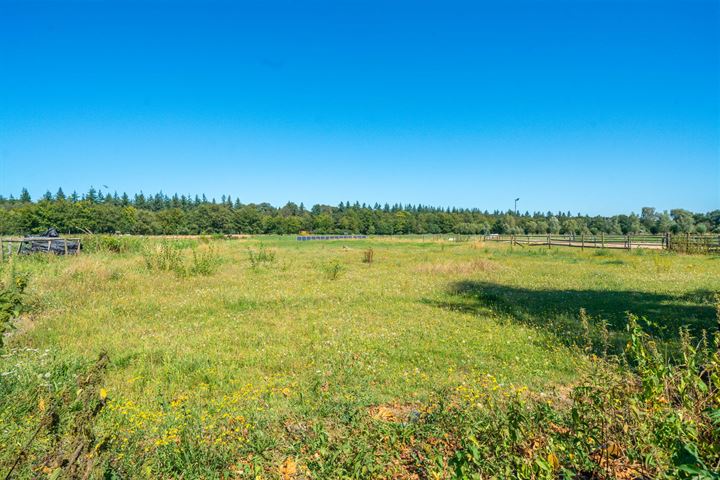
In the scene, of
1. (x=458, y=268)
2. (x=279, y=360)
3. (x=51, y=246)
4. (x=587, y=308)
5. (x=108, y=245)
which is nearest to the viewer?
(x=279, y=360)

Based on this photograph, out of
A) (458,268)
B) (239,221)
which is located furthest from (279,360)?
(239,221)

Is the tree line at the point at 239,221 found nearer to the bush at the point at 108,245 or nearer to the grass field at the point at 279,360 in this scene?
the bush at the point at 108,245

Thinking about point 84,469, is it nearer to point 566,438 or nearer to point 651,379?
point 566,438

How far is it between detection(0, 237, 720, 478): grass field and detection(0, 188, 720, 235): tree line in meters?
51.8

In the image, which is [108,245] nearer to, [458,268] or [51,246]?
[51,246]

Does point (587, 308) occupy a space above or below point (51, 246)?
below

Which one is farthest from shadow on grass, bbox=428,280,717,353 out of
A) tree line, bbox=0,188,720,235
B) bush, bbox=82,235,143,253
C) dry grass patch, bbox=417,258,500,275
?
tree line, bbox=0,188,720,235

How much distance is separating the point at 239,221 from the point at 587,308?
394ft

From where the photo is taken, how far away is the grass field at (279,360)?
11.2 feet

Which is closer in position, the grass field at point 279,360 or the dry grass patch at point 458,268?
the grass field at point 279,360

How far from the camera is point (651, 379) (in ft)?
10.3

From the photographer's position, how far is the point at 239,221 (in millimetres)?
121062

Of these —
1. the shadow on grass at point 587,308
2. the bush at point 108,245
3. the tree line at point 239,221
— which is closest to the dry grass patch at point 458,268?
the shadow on grass at point 587,308

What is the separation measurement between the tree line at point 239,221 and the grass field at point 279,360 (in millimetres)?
51801
